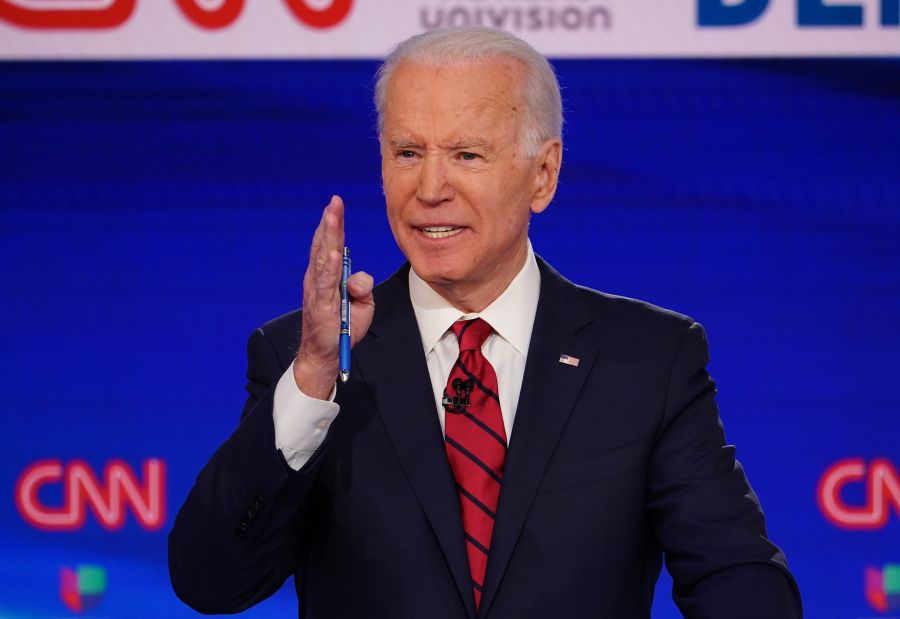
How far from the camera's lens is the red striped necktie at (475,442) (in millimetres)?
1830

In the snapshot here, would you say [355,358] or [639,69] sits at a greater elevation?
[639,69]

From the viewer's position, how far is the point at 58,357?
3.31m

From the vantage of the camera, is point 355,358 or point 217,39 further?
point 217,39

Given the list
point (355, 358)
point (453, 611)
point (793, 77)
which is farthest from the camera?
point (793, 77)

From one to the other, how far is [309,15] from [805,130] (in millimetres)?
1294

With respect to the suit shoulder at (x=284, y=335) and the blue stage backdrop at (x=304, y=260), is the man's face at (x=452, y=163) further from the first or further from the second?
the blue stage backdrop at (x=304, y=260)

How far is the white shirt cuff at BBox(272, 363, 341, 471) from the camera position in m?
1.68

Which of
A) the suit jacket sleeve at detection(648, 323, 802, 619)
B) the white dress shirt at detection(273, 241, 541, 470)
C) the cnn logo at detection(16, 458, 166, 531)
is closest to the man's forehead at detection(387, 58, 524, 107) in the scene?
the white dress shirt at detection(273, 241, 541, 470)

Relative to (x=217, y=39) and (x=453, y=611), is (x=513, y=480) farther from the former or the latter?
(x=217, y=39)

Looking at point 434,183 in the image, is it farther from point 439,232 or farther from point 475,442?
point 475,442

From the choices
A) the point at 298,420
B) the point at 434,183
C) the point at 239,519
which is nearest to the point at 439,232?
the point at 434,183

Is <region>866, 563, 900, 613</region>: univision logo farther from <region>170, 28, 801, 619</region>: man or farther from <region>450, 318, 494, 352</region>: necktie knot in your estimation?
<region>450, 318, 494, 352</region>: necktie knot

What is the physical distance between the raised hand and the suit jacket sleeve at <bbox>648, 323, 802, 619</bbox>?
0.52 m

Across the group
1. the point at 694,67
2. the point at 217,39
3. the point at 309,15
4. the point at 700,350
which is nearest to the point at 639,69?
the point at 694,67
